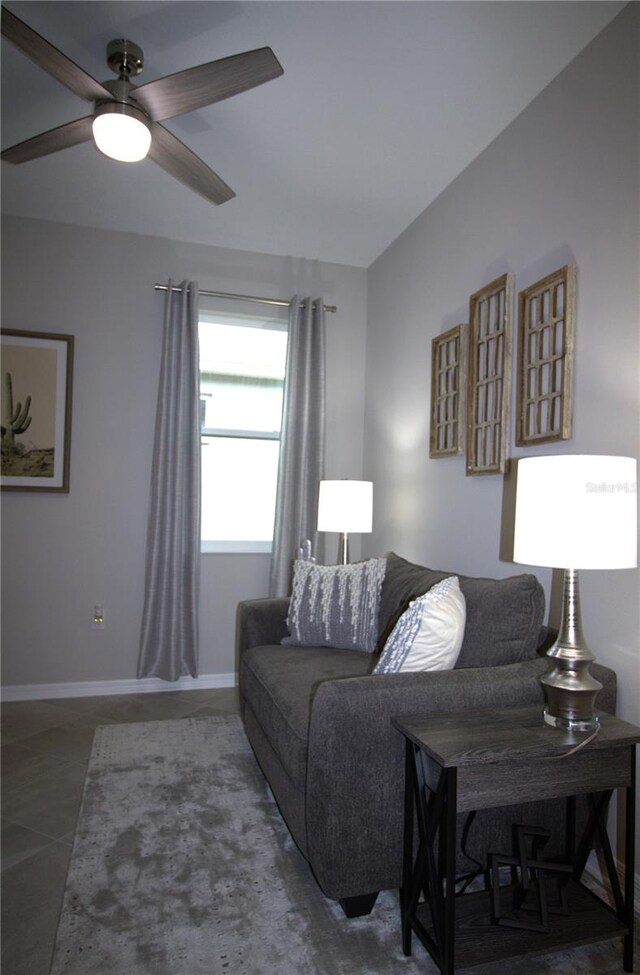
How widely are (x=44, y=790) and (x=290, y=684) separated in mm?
1106

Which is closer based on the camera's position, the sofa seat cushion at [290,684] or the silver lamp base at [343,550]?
the sofa seat cushion at [290,684]

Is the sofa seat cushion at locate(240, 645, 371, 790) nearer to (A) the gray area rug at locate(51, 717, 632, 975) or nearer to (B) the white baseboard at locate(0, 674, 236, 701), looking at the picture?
(A) the gray area rug at locate(51, 717, 632, 975)

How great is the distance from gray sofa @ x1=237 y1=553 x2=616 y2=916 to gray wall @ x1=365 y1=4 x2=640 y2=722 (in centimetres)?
29

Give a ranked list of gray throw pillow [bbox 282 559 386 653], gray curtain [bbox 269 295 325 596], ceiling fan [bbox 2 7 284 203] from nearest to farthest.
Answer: ceiling fan [bbox 2 7 284 203] < gray throw pillow [bbox 282 559 386 653] < gray curtain [bbox 269 295 325 596]

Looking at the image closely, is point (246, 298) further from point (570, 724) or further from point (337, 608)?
point (570, 724)

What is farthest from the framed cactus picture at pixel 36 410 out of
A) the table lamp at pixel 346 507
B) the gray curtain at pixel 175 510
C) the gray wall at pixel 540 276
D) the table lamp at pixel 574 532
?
the table lamp at pixel 574 532

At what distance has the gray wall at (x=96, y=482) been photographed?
353cm

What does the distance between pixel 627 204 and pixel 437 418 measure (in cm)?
133

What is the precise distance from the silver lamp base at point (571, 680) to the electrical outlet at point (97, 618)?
2.82 m

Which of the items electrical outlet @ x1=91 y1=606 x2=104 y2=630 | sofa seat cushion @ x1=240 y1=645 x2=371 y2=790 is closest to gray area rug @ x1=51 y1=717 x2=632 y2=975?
sofa seat cushion @ x1=240 y1=645 x2=371 y2=790

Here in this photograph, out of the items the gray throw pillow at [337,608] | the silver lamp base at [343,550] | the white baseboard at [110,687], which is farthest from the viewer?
the white baseboard at [110,687]

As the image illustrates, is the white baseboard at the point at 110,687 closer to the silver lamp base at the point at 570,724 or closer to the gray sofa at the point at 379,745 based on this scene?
the gray sofa at the point at 379,745

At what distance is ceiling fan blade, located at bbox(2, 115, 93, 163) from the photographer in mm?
2135

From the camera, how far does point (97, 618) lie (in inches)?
143
